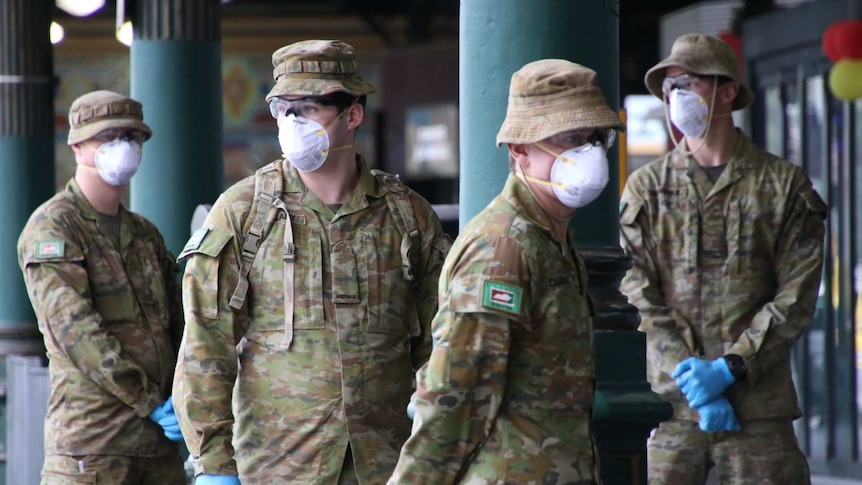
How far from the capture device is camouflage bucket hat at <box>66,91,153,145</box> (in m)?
6.36

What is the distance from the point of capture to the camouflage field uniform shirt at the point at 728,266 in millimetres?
5516

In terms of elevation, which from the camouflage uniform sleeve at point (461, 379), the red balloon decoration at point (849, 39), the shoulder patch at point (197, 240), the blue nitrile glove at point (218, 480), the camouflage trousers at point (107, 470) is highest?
the red balloon decoration at point (849, 39)

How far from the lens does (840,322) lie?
9469 millimetres

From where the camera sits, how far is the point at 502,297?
11.3ft

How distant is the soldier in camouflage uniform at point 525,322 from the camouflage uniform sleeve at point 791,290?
181 centimetres

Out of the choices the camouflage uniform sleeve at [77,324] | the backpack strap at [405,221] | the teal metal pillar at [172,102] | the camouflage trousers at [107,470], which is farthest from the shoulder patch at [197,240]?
the teal metal pillar at [172,102]

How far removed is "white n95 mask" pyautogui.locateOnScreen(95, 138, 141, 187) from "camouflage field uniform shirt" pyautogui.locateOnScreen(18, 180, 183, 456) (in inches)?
5.1

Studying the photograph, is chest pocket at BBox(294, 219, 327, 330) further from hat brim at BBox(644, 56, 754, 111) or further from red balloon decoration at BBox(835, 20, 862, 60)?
red balloon decoration at BBox(835, 20, 862, 60)

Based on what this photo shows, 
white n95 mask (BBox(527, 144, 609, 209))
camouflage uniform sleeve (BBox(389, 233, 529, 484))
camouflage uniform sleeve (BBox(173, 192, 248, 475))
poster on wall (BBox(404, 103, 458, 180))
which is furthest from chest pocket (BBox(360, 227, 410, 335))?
poster on wall (BBox(404, 103, 458, 180))

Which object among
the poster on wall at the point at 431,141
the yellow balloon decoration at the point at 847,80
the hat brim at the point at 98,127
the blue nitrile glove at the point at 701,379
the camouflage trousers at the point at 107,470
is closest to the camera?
the blue nitrile glove at the point at 701,379

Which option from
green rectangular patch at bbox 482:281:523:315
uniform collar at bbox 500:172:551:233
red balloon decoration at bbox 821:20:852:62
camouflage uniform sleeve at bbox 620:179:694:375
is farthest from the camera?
red balloon decoration at bbox 821:20:852:62

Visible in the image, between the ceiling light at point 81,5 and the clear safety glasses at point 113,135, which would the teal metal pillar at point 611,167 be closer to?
the clear safety glasses at point 113,135

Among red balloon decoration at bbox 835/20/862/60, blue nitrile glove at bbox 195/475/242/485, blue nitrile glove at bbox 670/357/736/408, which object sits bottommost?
blue nitrile glove at bbox 195/475/242/485

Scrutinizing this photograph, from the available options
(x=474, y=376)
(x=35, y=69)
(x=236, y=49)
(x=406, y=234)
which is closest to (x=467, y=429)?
(x=474, y=376)
